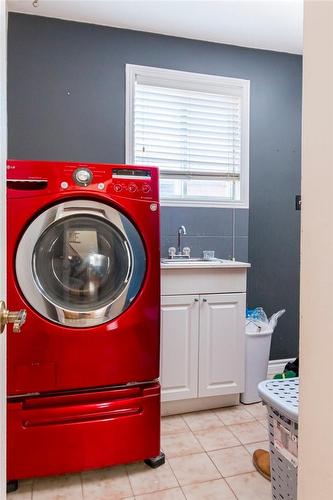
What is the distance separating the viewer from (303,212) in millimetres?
723

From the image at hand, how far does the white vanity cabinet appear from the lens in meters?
2.24

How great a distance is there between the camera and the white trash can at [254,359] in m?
2.48

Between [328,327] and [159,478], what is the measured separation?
142 centimetres

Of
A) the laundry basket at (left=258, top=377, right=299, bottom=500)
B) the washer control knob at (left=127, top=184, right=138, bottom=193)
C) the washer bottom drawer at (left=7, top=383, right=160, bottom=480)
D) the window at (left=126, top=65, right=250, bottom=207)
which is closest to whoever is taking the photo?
the laundry basket at (left=258, top=377, right=299, bottom=500)

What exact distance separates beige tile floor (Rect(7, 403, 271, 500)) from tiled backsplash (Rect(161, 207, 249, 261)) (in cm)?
122

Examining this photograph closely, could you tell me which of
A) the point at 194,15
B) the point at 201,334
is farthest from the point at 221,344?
the point at 194,15

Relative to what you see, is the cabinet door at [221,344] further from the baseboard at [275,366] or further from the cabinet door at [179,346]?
the baseboard at [275,366]

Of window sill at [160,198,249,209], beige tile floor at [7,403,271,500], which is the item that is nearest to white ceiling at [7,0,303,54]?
window sill at [160,198,249,209]

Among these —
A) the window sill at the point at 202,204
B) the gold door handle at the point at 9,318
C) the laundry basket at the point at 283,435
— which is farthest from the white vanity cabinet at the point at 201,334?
the gold door handle at the point at 9,318

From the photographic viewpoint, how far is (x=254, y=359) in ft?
8.23

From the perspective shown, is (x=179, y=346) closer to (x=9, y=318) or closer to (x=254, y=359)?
(x=254, y=359)

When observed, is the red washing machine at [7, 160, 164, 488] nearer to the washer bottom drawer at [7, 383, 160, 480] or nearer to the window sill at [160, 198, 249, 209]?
the washer bottom drawer at [7, 383, 160, 480]

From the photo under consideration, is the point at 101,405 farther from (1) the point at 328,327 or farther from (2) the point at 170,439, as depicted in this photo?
(1) the point at 328,327

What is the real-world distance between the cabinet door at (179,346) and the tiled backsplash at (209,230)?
20.7 inches
